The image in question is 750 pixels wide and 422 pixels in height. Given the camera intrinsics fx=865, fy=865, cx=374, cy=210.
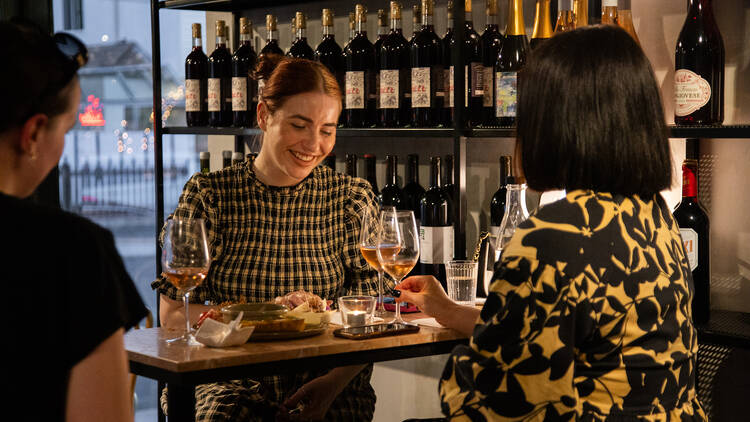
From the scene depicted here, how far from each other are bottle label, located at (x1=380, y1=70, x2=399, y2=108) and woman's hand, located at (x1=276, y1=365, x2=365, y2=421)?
82 centimetres

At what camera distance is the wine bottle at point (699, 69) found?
200 centimetres

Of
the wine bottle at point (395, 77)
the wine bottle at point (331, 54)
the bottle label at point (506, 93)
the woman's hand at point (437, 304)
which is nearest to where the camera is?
the woman's hand at point (437, 304)

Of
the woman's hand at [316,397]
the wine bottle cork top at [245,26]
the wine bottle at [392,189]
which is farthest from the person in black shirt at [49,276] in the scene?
the wine bottle cork top at [245,26]

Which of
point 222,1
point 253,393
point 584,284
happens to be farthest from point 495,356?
point 222,1

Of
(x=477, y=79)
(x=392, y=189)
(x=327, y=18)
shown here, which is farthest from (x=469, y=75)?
(x=327, y=18)

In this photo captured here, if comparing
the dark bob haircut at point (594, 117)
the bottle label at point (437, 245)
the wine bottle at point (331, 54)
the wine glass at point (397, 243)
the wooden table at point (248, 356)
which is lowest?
the wooden table at point (248, 356)

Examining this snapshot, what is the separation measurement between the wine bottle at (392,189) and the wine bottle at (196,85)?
31.2 inches

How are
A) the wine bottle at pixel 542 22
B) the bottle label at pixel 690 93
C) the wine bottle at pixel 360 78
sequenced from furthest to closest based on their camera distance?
1. the wine bottle at pixel 360 78
2. the wine bottle at pixel 542 22
3. the bottle label at pixel 690 93

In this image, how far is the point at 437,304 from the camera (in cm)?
178

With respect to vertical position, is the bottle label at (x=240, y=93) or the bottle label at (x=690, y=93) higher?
the bottle label at (x=240, y=93)

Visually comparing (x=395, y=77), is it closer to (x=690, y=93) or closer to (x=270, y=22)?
(x=270, y=22)

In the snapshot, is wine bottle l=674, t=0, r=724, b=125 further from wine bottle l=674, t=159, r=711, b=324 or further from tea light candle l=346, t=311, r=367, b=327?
tea light candle l=346, t=311, r=367, b=327

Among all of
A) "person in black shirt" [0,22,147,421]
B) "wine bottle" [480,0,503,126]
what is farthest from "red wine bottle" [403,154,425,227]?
"person in black shirt" [0,22,147,421]

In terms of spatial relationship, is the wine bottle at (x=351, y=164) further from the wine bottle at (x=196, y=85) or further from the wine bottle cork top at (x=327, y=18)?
the wine bottle at (x=196, y=85)
